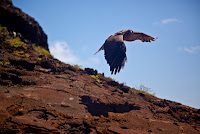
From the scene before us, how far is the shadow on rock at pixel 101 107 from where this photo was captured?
3172mm

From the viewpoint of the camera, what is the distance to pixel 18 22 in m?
8.78

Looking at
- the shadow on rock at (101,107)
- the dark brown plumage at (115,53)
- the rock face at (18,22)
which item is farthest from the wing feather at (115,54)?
the rock face at (18,22)

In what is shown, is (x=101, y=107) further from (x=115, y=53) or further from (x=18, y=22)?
(x=18, y=22)

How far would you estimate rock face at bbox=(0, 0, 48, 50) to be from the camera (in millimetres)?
8349

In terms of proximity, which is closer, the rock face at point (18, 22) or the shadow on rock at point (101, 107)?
the shadow on rock at point (101, 107)

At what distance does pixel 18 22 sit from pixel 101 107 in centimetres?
886

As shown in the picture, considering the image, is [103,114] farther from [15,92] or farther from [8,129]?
[15,92]

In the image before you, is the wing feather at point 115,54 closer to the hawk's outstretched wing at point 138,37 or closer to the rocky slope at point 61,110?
the rocky slope at point 61,110

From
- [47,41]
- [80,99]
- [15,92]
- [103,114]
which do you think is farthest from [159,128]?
[47,41]

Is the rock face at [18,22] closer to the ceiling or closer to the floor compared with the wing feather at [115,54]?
closer to the ceiling

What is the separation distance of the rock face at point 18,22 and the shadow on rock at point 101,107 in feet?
25.2

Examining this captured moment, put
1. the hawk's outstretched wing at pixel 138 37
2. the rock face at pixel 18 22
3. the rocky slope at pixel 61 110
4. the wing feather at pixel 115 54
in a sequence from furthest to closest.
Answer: the rock face at pixel 18 22
the hawk's outstretched wing at pixel 138 37
the wing feather at pixel 115 54
the rocky slope at pixel 61 110

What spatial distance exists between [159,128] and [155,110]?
4.96 ft

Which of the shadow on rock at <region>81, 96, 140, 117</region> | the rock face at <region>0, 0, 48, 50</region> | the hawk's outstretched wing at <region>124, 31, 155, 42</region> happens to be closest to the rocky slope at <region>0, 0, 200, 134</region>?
the shadow on rock at <region>81, 96, 140, 117</region>
